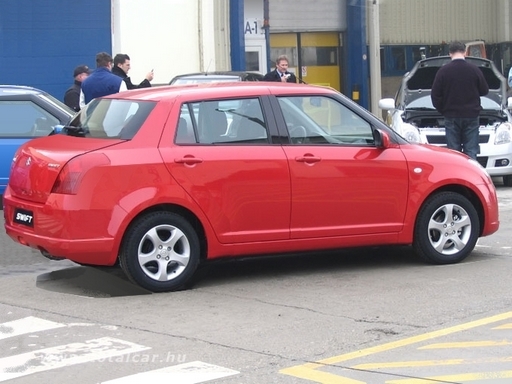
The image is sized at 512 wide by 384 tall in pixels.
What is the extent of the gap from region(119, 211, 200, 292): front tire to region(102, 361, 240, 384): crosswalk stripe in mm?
2158

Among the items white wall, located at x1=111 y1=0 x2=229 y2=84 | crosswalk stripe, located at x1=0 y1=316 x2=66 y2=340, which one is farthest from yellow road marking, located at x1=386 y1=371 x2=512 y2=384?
white wall, located at x1=111 y1=0 x2=229 y2=84

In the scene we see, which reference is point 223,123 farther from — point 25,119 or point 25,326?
point 25,119

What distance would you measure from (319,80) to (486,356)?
2089 centimetres

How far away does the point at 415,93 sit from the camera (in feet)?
57.3

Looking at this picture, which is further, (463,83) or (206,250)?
(463,83)

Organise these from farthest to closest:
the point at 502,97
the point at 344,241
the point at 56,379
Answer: the point at 502,97
the point at 344,241
the point at 56,379

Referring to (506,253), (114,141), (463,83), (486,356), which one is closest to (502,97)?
(463,83)

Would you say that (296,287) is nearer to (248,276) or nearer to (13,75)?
(248,276)

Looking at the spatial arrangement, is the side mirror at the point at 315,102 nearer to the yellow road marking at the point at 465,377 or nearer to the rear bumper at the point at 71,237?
the rear bumper at the point at 71,237

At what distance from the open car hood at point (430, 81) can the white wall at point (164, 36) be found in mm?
6765

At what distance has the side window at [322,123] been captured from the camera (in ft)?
30.6

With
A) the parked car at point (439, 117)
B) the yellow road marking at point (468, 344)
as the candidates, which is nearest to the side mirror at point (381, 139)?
the yellow road marking at point (468, 344)

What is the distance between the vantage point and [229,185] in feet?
29.1

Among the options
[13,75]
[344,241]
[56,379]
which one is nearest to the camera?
[56,379]
